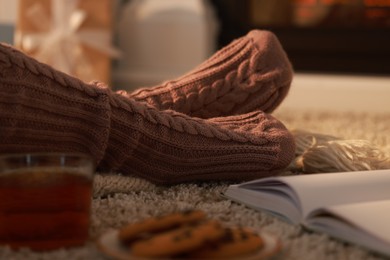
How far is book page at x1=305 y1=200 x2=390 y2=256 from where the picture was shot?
591 millimetres

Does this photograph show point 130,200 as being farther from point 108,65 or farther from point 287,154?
point 108,65

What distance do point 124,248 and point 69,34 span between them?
1.53 meters

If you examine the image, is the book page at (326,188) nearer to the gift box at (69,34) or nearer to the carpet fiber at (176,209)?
the carpet fiber at (176,209)

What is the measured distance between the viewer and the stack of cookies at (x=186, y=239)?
0.51 metres

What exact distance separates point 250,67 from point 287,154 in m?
0.18

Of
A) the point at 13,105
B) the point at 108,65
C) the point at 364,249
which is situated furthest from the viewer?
the point at 108,65

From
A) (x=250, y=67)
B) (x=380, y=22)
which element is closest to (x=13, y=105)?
(x=250, y=67)

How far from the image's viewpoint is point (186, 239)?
51cm

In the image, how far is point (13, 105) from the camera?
729 millimetres

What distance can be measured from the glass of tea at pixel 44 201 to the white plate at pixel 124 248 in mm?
37

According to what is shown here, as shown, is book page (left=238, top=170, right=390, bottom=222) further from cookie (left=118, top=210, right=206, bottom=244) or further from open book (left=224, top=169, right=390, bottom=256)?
cookie (left=118, top=210, right=206, bottom=244)

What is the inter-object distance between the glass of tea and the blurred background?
1473mm

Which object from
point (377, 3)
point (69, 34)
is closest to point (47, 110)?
point (69, 34)

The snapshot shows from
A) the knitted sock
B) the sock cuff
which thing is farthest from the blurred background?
the sock cuff
